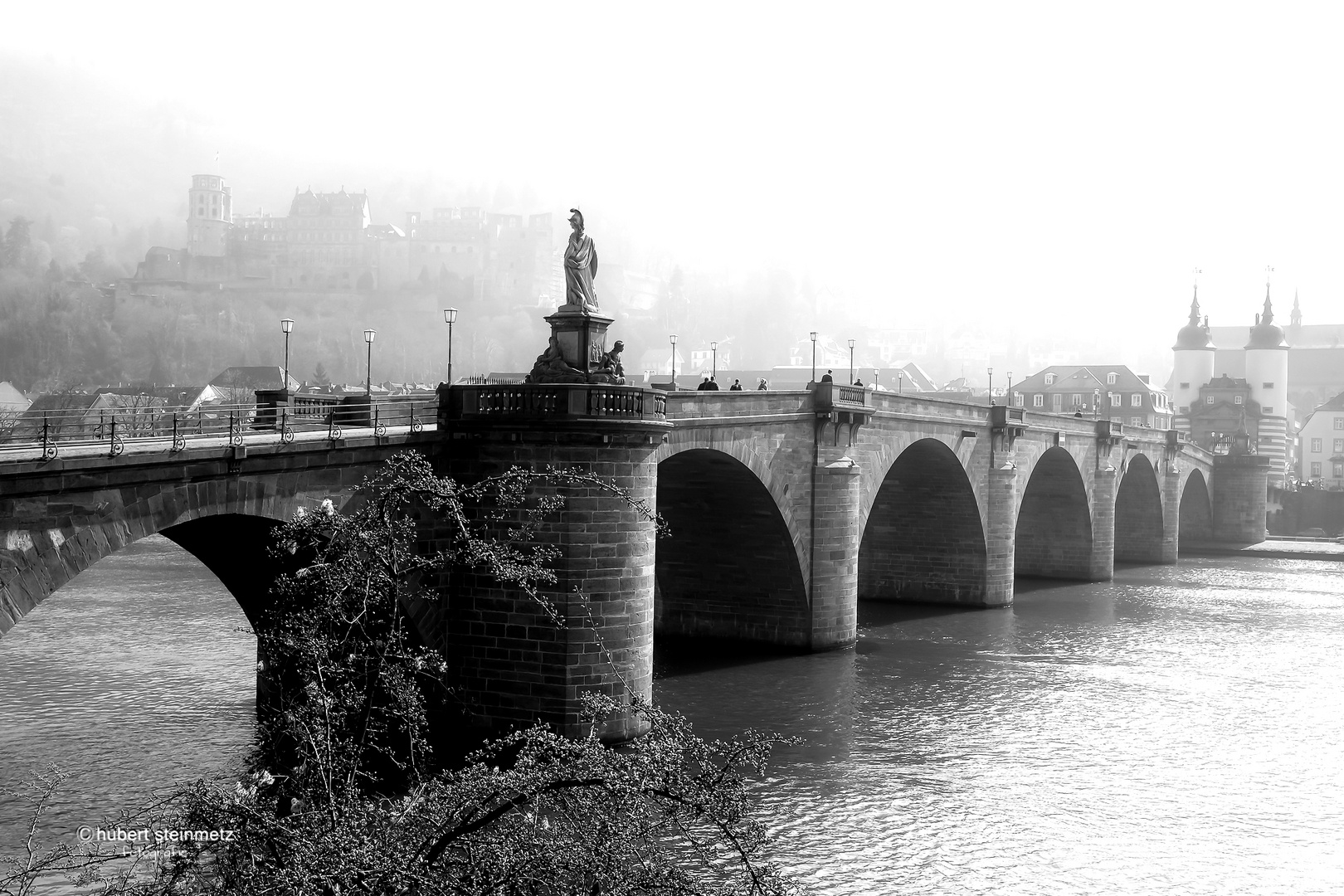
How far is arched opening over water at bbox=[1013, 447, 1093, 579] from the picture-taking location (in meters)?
58.5

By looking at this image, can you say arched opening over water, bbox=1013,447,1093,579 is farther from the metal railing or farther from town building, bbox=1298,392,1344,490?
town building, bbox=1298,392,1344,490

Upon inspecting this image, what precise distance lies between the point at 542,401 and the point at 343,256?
177 m

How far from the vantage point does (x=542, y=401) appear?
23.2 metres

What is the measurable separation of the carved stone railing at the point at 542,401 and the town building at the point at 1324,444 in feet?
359

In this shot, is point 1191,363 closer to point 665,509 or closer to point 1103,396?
point 1103,396

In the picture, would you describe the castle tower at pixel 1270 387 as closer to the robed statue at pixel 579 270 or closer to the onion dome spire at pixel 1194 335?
the onion dome spire at pixel 1194 335

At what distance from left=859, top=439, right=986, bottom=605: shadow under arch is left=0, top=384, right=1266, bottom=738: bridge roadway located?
7 cm

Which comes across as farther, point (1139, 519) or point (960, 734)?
point (1139, 519)

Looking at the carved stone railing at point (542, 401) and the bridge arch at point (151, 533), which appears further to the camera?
the carved stone railing at point (542, 401)

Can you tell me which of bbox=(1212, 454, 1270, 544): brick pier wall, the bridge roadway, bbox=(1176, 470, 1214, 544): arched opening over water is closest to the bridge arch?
the bridge roadway

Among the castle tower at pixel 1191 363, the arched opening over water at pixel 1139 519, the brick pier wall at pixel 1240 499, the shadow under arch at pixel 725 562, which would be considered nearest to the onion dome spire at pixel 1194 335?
the castle tower at pixel 1191 363

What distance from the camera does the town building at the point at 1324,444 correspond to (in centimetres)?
11756

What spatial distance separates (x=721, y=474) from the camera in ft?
110

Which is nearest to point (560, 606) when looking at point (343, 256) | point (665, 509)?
point (665, 509)
